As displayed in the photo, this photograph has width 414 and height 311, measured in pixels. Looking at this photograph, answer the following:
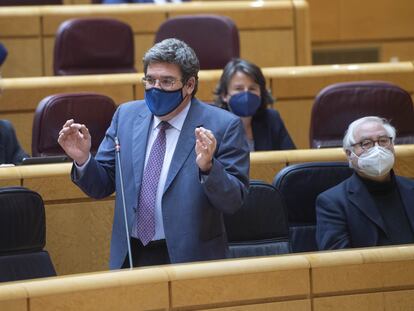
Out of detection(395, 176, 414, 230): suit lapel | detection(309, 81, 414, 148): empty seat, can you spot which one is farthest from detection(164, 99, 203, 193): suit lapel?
detection(309, 81, 414, 148): empty seat

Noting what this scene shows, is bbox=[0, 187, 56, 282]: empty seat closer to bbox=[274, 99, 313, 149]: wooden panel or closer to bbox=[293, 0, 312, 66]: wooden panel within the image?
bbox=[274, 99, 313, 149]: wooden panel

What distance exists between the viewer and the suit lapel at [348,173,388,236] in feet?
7.50

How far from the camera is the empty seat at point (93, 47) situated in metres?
3.44

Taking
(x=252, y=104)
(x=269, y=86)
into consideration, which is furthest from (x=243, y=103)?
(x=269, y=86)

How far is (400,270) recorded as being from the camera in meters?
1.83

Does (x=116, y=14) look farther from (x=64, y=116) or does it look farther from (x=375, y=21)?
(x=375, y=21)

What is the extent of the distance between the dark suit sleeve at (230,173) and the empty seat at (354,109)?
104cm

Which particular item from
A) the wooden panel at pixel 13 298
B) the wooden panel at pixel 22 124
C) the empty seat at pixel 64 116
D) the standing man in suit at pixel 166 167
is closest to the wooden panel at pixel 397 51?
the wooden panel at pixel 22 124

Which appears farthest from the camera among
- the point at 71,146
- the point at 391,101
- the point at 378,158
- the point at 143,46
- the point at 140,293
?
the point at 143,46

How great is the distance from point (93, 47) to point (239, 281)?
1939mm

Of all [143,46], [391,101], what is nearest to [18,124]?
[143,46]

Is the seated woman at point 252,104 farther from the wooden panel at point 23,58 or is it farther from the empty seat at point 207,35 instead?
the wooden panel at point 23,58

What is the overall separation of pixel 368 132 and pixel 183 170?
60 centimetres

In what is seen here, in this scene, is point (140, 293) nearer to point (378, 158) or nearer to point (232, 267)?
point (232, 267)
